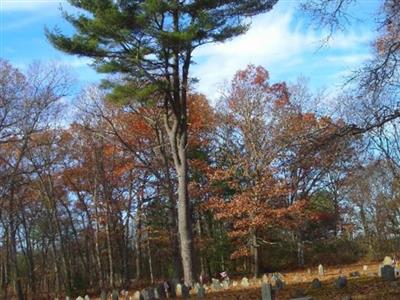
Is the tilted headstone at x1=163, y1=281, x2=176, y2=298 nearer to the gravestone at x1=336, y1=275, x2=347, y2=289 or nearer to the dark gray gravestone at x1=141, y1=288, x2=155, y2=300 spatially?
the dark gray gravestone at x1=141, y1=288, x2=155, y2=300

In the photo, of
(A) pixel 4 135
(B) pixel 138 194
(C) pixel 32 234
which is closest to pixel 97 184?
(B) pixel 138 194

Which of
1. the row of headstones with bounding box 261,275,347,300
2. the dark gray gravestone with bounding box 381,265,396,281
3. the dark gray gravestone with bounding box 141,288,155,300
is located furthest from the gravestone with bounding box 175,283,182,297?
the dark gray gravestone with bounding box 381,265,396,281

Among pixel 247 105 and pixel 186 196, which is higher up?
pixel 247 105

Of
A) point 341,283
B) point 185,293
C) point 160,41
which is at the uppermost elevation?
point 160,41

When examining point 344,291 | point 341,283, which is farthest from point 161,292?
point 344,291

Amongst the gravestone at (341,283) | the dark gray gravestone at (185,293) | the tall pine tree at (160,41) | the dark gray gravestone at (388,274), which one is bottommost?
the dark gray gravestone at (185,293)

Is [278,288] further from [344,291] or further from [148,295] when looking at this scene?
[148,295]

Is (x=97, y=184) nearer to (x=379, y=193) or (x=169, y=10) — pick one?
(x=379, y=193)

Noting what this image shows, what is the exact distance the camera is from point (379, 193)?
3153cm

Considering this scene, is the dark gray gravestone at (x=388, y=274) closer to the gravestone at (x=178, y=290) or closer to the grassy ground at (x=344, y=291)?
the grassy ground at (x=344, y=291)

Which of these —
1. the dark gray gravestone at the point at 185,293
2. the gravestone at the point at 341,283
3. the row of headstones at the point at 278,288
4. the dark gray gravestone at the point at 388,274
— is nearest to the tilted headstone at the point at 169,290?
the dark gray gravestone at the point at 185,293

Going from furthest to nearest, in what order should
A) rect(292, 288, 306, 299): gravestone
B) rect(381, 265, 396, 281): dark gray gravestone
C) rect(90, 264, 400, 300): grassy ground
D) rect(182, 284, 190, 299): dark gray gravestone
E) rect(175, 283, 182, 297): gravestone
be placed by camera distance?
rect(175, 283, 182, 297): gravestone, rect(182, 284, 190, 299): dark gray gravestone, rect(381, 265, 396, 281): dark gray gravestone, rect(292, 288, 306, 299): gravestone, rect(90, 264, 400, 300): grassy ground

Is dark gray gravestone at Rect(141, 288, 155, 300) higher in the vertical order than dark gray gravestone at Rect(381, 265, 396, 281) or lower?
lower

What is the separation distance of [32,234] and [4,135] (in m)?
24.8
